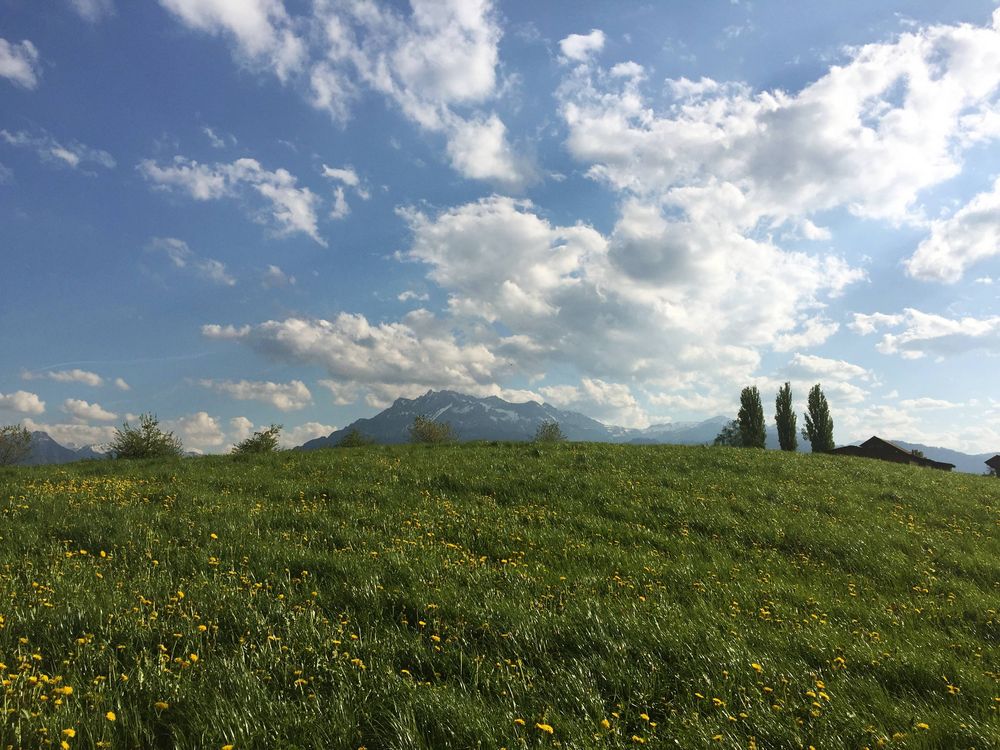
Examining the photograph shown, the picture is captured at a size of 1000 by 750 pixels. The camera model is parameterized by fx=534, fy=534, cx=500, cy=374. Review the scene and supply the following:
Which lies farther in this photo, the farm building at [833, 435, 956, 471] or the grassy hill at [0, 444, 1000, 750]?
the farm building at [833, 435, 956, 471]

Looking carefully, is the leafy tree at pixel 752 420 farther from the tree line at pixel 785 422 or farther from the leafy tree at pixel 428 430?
the leafy tree at pixel 428 430

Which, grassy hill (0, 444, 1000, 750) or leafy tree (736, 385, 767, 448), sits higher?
leafy tree (736, 385, 767, 448)

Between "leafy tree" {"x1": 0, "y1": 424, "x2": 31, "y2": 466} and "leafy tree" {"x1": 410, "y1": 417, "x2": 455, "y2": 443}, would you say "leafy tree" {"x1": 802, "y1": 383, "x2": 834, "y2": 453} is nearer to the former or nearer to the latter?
"leafy tree" {"x1": 410, "y1": 417, "x2": 455, "y2": 443}

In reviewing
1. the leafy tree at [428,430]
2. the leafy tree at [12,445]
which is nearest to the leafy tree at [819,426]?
the leafy tree at [428,430]

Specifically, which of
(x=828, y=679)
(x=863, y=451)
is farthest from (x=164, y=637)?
(x=863, y=451)

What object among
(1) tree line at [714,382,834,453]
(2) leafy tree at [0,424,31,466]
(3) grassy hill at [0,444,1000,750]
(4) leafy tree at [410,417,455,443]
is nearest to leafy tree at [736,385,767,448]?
(1) tree line at [714,382,834,453]

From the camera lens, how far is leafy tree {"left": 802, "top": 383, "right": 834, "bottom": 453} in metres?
78.3

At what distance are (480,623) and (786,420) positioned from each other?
82012 mm

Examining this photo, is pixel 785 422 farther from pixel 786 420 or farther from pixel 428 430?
pixel 428 430

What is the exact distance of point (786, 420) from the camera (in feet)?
253

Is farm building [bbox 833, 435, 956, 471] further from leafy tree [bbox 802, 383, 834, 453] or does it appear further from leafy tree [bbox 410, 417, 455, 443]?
leafy tree [bbox 410, 417, 455, 443]

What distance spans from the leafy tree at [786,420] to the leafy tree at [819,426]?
11.8ft

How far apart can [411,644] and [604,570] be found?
4274 millimetres

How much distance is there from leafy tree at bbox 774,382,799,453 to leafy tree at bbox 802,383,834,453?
142 inches
